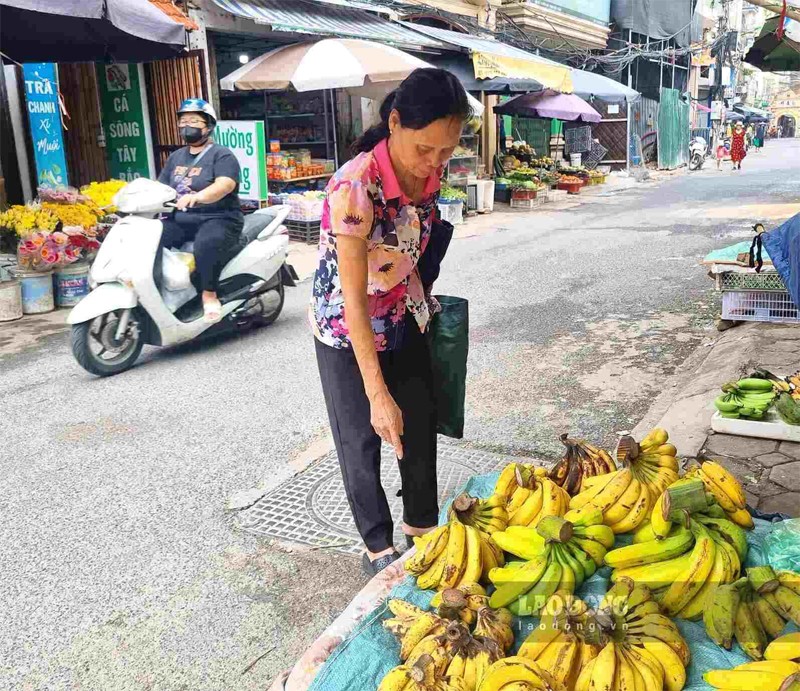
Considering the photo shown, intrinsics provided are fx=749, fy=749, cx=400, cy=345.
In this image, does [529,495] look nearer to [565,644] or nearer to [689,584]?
[689,584]

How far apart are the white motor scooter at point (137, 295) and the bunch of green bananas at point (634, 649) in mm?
4389

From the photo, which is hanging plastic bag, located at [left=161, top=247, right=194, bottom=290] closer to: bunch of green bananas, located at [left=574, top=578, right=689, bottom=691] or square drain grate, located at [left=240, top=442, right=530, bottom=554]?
square drain grate, located at [left=240, top=442, right=530, bottom=554]

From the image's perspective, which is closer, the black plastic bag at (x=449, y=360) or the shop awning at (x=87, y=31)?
the black plastic bag at (x=449, y=360)

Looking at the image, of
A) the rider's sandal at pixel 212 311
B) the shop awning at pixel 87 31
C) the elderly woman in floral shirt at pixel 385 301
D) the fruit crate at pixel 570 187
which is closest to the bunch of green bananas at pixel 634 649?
the elderly woman in floral shirt at pixel 385 301

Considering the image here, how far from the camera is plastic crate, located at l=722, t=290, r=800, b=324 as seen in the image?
5586 millimetres

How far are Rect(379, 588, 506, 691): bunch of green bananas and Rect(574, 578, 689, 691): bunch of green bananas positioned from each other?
0.22 meters

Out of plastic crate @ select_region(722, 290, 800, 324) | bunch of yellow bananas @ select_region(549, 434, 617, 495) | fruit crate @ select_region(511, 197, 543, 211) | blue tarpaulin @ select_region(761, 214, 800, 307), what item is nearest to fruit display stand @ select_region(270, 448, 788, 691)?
bunch of yellow bananas @ select_region(549, 434, 617, 495)

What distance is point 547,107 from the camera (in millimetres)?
15555

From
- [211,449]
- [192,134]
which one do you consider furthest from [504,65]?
[211,449]


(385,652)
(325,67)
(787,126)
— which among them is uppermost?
(787,126)

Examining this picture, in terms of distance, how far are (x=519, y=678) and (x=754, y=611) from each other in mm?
676

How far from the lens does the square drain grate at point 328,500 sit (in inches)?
127

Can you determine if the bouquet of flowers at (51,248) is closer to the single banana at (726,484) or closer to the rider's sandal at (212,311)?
the rider's sandal at (212,311)

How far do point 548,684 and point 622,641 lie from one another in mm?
222
